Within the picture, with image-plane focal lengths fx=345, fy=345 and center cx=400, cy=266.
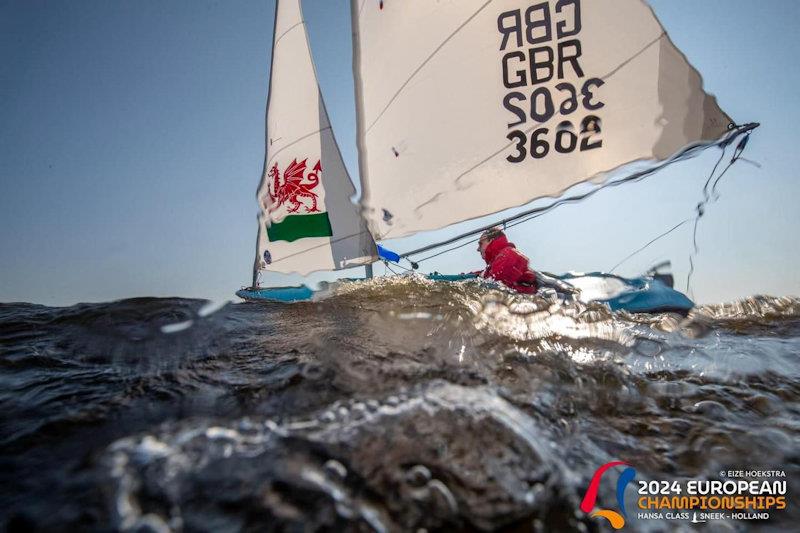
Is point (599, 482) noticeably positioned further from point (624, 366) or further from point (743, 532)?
point (624, 366)

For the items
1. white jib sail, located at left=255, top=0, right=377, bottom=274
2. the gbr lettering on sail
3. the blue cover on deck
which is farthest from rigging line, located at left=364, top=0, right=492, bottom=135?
white jib sail, located at left=255, top=0, right=377, bottom=274

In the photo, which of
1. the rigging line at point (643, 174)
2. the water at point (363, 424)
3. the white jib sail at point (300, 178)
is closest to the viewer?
the water at point (363, 424)

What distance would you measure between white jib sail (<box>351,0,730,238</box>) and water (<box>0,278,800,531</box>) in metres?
3.26

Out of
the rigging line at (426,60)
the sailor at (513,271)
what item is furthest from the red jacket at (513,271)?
the rigging line at (426,60)

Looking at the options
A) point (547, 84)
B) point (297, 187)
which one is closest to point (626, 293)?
point (547, 84)

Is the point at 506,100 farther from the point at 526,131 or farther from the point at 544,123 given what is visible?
the point at 544,123

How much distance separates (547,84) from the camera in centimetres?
470

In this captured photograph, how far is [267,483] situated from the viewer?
0.77 meters

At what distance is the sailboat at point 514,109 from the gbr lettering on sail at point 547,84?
0.04 feet

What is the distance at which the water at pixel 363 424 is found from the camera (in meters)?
0.74

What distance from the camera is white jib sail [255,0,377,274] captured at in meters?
9.36

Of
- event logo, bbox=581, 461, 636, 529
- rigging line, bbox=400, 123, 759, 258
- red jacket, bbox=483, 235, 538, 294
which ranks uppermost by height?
rigging line, bbox=400, 123, 759, 258

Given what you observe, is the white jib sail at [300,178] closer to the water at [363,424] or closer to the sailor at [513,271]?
the sailor at [513,271]

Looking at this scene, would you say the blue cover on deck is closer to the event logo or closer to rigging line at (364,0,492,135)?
rigging line at (364,0,492,135)
